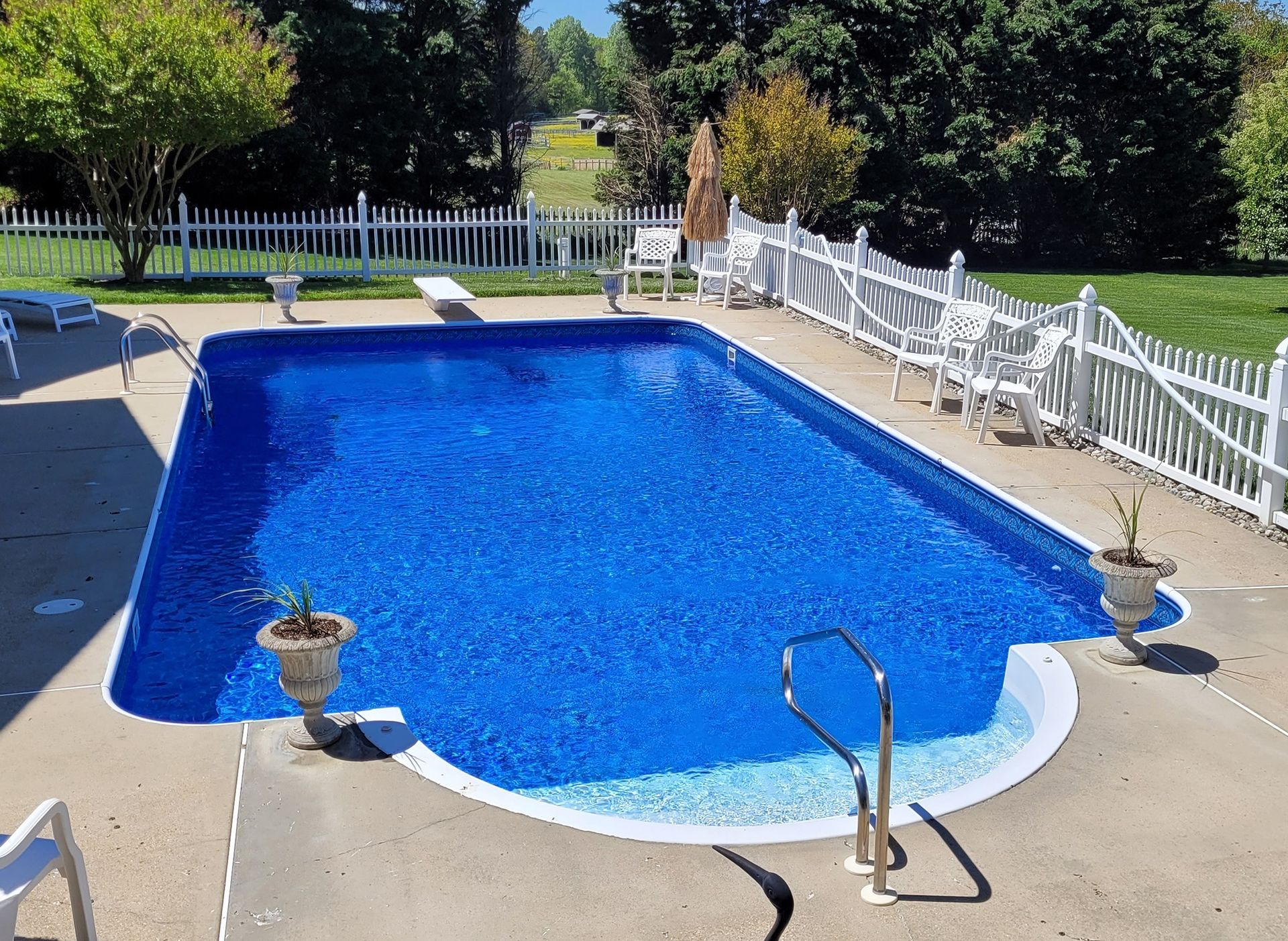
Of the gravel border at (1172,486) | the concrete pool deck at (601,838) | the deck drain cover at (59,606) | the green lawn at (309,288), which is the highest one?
the green lawn at (309,288)

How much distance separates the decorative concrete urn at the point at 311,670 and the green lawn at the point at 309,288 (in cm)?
1345

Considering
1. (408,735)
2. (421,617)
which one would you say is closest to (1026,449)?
(421,617)

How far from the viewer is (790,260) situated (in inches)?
651

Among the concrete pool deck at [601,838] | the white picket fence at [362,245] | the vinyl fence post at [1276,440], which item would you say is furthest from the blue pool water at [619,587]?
the white picket fence at [362,245]

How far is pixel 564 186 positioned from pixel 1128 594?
4648cm

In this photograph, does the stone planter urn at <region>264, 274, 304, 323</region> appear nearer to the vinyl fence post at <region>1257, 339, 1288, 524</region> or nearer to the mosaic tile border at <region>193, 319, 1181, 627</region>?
the mosaic tile border at <region>193, 319, 1181, 627</region>

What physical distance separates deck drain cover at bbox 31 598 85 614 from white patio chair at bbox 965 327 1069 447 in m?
6.77

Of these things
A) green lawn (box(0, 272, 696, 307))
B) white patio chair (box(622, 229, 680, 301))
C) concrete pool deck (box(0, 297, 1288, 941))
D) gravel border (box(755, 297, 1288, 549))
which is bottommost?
concrete pool deck (box(0, 297, 1288, 941))

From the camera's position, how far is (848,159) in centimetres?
2334

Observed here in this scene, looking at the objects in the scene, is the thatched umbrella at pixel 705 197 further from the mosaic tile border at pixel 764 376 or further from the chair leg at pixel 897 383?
the chair leg at pixel 897 383

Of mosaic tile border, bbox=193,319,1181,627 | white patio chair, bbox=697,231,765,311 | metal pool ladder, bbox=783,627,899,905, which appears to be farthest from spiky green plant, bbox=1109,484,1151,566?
white patio chair, bbox=697,231,765,311

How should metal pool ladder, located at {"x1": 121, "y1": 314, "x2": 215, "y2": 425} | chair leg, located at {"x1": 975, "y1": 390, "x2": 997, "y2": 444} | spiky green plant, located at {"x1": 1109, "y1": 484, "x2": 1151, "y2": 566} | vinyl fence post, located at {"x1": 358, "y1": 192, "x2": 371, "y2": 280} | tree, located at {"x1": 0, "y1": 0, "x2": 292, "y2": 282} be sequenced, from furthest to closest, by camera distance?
vinyl fence post, located at {"x1": 358, "y1": 192, "x2": 371, "y2": 280} → tree, located at {"x1": 0, "y1": 0, "x2": 292, "y2": 282} → metal pool ladder, located at {"x1": 121, "y1": 314, "x2": 215, "y2": 425} → chair leg, located at {"x1": 975, "y1": 390, "x2": 997, "y2": 444} → spiky green plant, located at {"x1": 1109, "y1": 484, "x2": 1151, "y2": 566}

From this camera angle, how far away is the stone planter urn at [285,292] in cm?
1526

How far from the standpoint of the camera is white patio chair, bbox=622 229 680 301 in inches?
701
